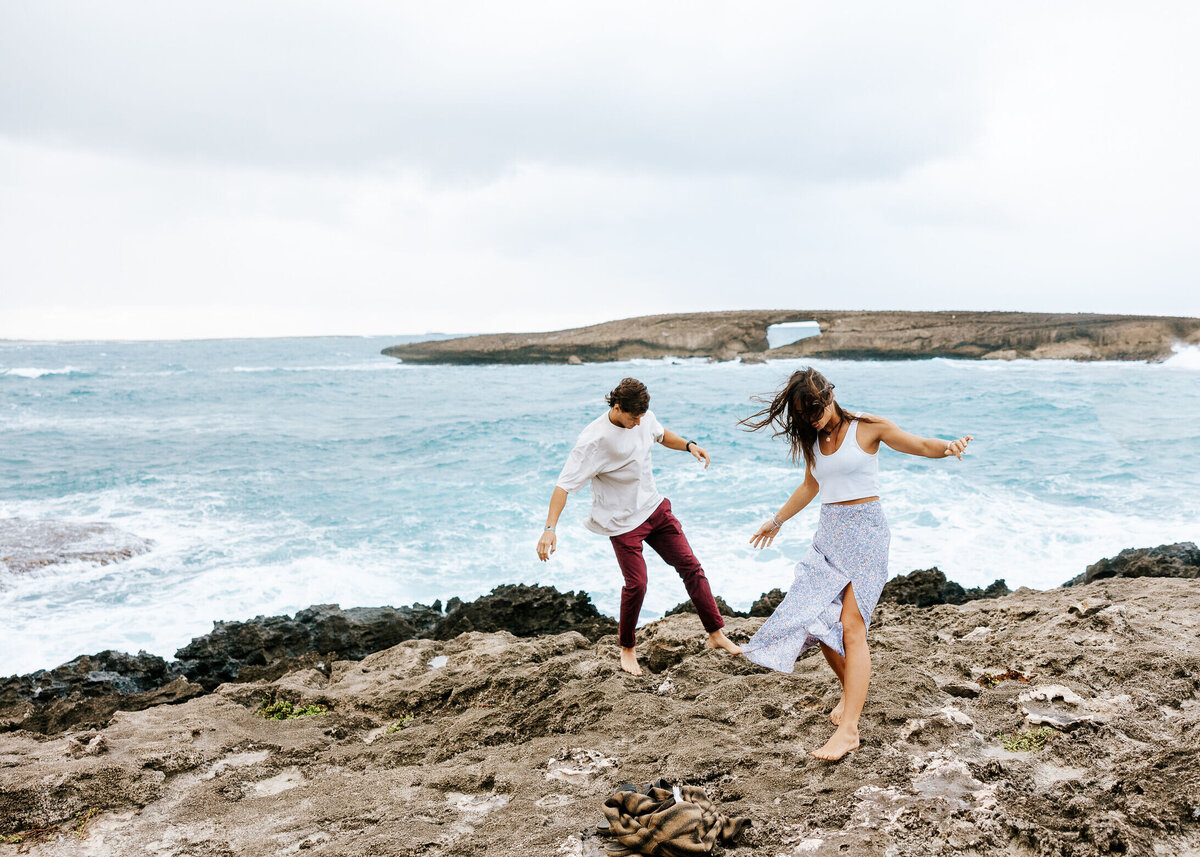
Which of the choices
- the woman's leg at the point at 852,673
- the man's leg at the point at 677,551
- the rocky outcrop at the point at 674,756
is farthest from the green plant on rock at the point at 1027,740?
the man's leg at the point at 677,551

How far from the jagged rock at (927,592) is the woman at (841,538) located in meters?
4.22

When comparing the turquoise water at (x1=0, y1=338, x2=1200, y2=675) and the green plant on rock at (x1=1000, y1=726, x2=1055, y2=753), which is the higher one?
the green plant on rock at (x1=1000, y1=726, x2=1055, y2=753)

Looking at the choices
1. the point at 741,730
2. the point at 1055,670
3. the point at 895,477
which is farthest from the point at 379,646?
the point at 895,477

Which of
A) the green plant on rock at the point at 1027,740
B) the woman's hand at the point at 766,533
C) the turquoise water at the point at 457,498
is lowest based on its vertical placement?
the turquoise water at the point at 457,498

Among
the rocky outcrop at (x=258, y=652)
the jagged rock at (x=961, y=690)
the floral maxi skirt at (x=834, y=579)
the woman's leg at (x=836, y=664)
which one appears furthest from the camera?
the rocky outcrop at (x=258, y=652)

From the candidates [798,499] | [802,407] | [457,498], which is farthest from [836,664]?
[457,498]

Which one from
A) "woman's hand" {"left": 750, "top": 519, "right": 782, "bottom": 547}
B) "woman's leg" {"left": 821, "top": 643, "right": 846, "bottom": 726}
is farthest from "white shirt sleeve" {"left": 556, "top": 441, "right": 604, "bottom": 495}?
"woman's leg" {"left": 821, "top": 643, "right": 846, "bottom": 726}

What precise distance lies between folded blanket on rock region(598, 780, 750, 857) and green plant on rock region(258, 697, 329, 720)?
2922 millimetres

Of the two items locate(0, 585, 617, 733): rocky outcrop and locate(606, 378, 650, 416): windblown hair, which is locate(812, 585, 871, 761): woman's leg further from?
locate(0, 585, 617, 733): rocky outcrop

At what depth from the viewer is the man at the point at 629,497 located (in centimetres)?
456

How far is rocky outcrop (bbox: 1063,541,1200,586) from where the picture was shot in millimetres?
7391

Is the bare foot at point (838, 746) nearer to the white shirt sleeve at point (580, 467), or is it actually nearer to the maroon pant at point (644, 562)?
the maroon pant at point (644, 562)

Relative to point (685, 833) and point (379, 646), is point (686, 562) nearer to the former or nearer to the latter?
point (685, 833)

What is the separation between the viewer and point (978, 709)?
3.94m
